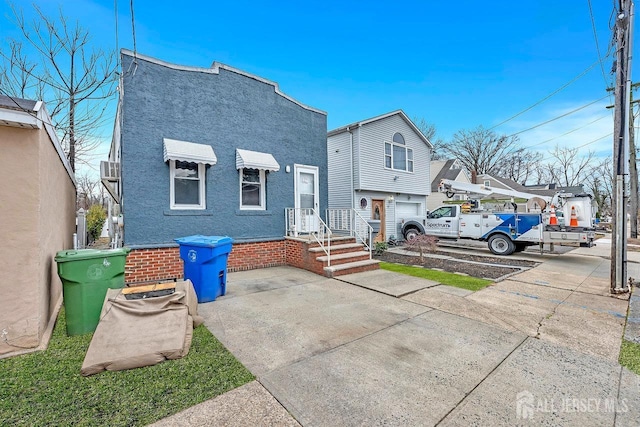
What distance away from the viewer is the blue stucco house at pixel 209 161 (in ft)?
19.8

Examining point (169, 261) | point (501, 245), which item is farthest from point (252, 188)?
point (501, 245)

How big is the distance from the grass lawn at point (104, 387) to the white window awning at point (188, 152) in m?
4.08

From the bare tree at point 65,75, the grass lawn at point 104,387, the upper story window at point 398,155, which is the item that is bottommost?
the grass lawn at point 104,387

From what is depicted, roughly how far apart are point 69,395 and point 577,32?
48.9 feet

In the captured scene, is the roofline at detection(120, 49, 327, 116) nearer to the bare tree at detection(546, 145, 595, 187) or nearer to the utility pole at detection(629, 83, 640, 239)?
the utility pole at detection(629, 83, 640, 239)

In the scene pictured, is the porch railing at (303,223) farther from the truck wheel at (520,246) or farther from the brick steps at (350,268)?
the truck wheel at (520,246)

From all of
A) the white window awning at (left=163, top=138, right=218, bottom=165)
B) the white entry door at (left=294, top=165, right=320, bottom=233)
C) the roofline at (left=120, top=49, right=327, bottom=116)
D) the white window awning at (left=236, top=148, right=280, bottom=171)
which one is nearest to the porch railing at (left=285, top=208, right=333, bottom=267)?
the white entry door at (left=294, top=165, right=320, bottom=233)

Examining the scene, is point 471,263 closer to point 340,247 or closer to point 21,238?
point 340,247

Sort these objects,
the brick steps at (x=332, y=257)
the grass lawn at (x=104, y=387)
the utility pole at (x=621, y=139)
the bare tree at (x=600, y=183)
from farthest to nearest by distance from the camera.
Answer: the bare tree at (x=600, y=183)
the brick steps at (x=332, y=257)
the utility pole at (x=621, y=139)
the grass lawn at (x=104, y=387)

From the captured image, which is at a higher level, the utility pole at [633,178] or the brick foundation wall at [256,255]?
the utility pole at [633,178]

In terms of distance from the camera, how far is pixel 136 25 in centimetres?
527

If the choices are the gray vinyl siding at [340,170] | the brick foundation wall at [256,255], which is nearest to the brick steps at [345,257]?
the brick foundation wall at [256,255]

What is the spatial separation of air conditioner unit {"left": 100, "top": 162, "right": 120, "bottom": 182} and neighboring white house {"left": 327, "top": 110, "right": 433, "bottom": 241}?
26.9ft

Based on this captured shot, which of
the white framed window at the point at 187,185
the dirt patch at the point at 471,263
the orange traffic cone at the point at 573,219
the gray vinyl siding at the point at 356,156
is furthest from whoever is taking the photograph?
the gray vinyl siding at the point at 356,156
